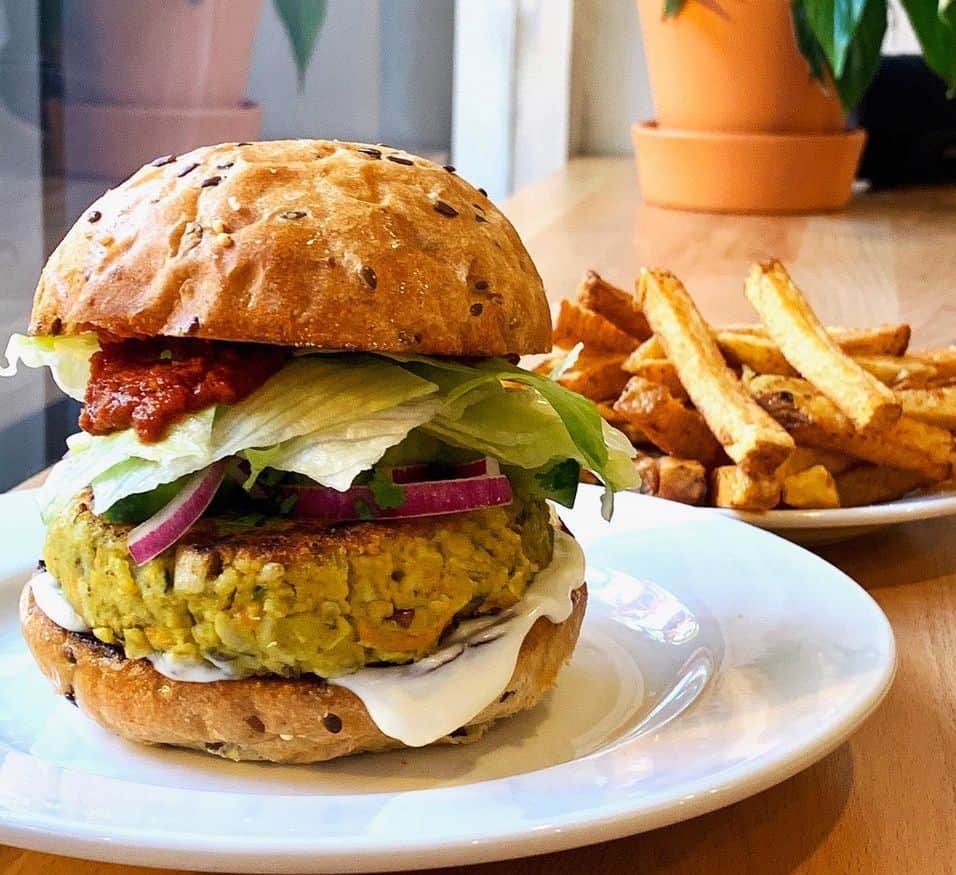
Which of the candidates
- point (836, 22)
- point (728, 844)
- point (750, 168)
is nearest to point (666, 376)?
point (728, 844)

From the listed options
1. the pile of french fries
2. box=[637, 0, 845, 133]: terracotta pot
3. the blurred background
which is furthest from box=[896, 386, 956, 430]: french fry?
box=[637, 0, 845, 133]: terracotta pot

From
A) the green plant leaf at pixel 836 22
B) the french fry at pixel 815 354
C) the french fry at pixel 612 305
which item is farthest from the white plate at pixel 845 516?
the green plant leaf at pixel 836 22

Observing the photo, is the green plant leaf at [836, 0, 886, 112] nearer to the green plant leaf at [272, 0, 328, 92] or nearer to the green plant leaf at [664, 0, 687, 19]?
the green plant leaf at [664, 0, 687, 19]

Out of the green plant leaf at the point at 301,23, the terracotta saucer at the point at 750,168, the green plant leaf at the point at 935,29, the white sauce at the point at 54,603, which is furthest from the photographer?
the terracotta saucer at the point at 750,168

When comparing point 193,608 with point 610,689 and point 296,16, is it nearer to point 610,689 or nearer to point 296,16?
point 610,689

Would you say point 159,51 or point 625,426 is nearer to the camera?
point 625,426

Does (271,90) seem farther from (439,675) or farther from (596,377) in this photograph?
(439,675)

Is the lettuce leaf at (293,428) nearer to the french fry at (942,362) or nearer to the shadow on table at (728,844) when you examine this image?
the shadow on table at (728,844)
